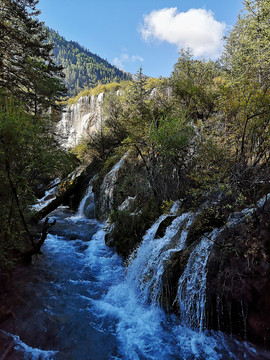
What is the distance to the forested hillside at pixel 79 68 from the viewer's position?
116 m

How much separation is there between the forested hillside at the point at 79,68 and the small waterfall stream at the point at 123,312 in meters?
106

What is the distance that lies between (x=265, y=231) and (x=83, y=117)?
4518cm

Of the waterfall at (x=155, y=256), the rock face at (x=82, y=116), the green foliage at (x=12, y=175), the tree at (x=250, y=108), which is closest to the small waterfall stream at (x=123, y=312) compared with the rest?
the waterfall at (x=155, y=256)

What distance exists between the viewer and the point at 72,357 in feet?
12.7

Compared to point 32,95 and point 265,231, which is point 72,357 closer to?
point 265,231

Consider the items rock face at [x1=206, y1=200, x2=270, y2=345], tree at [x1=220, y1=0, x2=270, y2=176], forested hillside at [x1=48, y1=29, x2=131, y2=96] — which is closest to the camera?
rock face at [x1=206, y1=200, x2=270, y2=345]

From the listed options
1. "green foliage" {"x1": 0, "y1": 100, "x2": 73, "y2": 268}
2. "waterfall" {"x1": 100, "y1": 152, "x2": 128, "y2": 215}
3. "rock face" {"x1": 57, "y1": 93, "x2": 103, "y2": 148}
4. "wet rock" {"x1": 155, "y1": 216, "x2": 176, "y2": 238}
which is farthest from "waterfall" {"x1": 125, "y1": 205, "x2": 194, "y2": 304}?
"rock face" {"x1": 57, "y1": 93, "x2": 103, "y2": 148}

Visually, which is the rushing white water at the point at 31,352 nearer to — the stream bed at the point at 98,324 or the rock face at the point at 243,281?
the stream bed at the point at 98,324

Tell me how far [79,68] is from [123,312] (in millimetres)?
157471

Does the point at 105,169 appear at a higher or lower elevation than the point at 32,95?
lower

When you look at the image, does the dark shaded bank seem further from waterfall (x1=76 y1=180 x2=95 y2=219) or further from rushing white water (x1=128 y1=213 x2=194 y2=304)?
rushing white water (x1=128 y1=213 x2=194 y2=304)

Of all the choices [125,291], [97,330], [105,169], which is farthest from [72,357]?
[105,169]

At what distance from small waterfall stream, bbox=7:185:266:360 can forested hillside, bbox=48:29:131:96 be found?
106 m

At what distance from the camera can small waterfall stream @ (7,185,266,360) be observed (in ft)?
13.1
